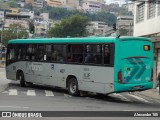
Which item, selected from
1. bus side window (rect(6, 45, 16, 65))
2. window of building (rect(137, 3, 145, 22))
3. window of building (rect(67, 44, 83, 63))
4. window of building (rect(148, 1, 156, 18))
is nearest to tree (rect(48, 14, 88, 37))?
window of building (rect(137, 3, 145, 22))

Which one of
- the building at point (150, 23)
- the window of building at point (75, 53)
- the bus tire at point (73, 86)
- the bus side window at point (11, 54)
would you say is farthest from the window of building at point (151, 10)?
the bus tire at point (73, 86)

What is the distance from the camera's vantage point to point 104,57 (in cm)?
1750

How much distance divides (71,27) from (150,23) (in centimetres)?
7391

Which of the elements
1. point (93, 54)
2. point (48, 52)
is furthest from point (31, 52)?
point (93, 54)

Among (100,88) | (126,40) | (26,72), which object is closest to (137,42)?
(126,40)

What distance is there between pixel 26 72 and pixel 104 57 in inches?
291

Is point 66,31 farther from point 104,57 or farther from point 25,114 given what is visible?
point 25,114

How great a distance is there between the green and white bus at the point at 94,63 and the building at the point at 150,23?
23.6 feet

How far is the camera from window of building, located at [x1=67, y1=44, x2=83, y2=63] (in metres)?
19.0

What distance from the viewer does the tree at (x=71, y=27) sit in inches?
4035

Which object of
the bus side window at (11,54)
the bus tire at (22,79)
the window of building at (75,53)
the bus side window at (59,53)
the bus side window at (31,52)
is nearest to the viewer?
the window of building at (75,53)

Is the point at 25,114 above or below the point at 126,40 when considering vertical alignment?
below

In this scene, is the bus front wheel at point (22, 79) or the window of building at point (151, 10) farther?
the window of building at point (151, 10)

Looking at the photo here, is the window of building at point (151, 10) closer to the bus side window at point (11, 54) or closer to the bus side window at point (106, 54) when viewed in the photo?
the bus side window at point (11, 54)
